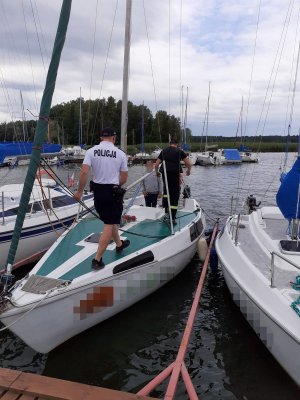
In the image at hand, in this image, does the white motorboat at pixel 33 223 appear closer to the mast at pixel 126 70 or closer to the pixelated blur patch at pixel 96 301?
the mast at pixel 126 70

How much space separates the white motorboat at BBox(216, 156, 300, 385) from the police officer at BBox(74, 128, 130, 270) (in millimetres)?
2123

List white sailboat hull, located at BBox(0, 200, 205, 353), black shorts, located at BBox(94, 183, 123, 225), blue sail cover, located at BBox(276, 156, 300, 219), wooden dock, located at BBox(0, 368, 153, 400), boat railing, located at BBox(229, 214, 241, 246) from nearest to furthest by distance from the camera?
wooden dock, located at BBox(0, 368, 153, 400) < white sailboat hull, located at BBox(0, 200, 205, 353) < black shorts, located at BBox(94, 183, 123, 225) < blue sail cover, located at BBox(276, 156, 300, 219) < boat railing, located at BBox(229, 214, 241, 246)

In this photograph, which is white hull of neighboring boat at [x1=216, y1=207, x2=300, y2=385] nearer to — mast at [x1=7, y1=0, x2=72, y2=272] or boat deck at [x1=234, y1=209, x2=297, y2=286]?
boat deck at [x1=234, y1=209, x2=297, y2=286]

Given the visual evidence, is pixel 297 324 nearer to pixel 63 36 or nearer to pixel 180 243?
pixel 180 243

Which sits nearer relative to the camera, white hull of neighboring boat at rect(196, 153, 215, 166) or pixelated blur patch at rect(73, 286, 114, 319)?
pixelated blur patch at rect(73, 286, 114, 319)

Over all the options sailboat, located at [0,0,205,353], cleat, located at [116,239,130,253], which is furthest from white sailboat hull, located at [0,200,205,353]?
cleat, located at [116,239,130,253]

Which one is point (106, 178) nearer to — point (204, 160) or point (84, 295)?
point (84, 295)

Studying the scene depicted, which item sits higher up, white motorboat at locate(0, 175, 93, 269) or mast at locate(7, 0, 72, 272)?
mast at locate(7, 0, 72, 272)

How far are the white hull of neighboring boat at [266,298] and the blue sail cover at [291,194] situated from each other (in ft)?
2.09

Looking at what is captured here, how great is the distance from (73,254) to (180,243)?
7.26ft

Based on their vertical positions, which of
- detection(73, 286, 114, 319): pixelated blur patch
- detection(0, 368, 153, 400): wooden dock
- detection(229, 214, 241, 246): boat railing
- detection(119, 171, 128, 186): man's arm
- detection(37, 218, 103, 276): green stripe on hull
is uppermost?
detection(119, 171, 128, 186): man's arm

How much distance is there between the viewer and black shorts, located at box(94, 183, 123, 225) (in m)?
5.61

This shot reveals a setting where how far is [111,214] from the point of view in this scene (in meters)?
5.71

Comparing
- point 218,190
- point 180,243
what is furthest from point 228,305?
point 218,190
